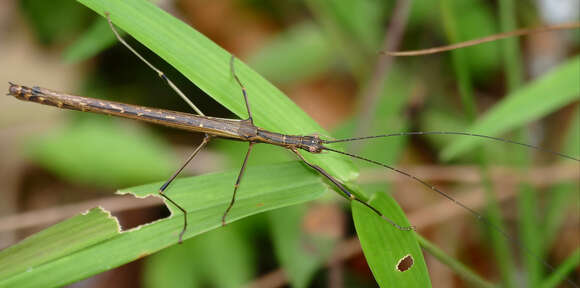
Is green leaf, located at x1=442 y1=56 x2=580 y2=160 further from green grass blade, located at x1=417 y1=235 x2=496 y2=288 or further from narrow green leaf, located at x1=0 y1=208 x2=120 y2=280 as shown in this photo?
narrow green leaf, located at x1=0 y1=208 x2=120 y2=280

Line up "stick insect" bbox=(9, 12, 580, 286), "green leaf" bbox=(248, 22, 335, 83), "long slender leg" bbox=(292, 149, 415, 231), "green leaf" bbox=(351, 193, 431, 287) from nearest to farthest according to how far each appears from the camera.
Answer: "green leaf" bbox=(351, 193, 431, 287), "long slender leg" bbox=(292, 149, 415, 231), "stick insect" bbox=(9, 12, 580, 286), "green leaf" bbox=(248, 22, 335, 83)

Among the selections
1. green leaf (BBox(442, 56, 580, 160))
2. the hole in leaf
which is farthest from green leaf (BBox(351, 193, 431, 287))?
green leaf (BBox(442, 56, 580, 160))

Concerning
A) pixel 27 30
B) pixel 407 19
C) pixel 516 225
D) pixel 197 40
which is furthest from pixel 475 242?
pixel 27 30

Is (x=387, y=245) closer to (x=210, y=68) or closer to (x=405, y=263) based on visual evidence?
(x=405, y=263)

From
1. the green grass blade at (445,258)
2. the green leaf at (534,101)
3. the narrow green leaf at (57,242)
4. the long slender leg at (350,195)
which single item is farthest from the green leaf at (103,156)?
the green leaf at (534,101)

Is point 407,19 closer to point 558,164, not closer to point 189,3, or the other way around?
point 558,164

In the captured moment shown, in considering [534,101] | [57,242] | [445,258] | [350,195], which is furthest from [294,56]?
[57,242]

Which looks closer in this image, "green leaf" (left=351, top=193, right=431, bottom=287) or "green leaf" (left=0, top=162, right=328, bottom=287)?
"green leaf" (left=0, top=162, right=328, bottom=287)
